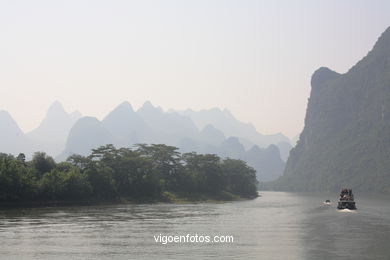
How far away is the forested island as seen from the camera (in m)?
97.5

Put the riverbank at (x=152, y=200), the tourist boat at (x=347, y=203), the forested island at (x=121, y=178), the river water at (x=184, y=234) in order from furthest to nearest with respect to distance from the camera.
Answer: the tourist boat at (x=347, y=203) < the forested island at (x=121, y=178) < the riverbank at (x=152, y=200) < the river water at (x=184, y=234)

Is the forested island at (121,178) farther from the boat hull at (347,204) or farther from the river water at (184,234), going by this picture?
the boat hull at (347,204)

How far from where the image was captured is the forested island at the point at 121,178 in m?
97.5

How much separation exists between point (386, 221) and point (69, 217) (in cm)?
4803

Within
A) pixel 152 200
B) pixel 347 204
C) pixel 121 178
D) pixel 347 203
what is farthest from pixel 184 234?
pixel 121 178

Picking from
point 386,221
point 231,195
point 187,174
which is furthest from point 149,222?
point 231,195

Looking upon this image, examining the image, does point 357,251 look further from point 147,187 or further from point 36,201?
point 147,187

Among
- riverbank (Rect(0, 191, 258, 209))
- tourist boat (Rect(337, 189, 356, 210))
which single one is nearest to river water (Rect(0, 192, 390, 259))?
riverbank (Rect(0, 191, 258, 209))

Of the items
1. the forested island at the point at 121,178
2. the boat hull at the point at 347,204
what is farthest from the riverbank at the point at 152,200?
the boat hull at the point at 347,204

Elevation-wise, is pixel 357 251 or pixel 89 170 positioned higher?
pixel 89 170

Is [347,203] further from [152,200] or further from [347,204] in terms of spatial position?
[152,200]

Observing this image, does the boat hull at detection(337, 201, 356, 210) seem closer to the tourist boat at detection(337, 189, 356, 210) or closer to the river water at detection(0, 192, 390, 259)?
the tourist boat at detection(337, 189, 356, 210)

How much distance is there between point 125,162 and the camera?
134375mm

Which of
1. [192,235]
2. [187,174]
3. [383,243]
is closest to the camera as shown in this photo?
[383,243]
